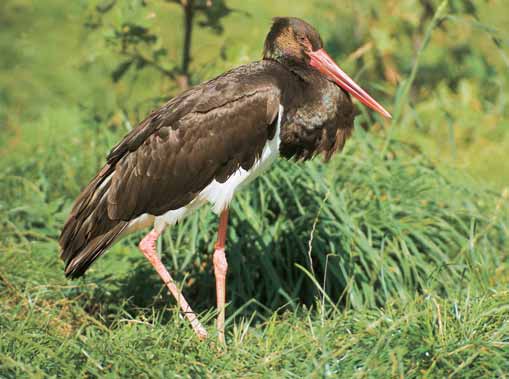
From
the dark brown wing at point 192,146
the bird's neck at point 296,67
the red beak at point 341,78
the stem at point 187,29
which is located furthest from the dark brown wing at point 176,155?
the stem at point 187,29

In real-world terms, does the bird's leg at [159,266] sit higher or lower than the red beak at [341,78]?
lower

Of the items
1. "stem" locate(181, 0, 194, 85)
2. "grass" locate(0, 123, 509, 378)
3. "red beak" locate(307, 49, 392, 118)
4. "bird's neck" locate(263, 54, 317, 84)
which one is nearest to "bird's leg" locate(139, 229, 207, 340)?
"grass" locate(0, 123, 509, 378)

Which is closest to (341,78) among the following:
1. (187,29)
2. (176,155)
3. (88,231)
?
(176,155)

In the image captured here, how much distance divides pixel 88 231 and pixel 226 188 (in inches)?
25.7

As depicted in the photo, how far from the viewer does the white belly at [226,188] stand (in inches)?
160

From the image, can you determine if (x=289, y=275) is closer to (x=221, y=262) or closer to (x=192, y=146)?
(x=221, y=262)

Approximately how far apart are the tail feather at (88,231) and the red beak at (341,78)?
1076mm

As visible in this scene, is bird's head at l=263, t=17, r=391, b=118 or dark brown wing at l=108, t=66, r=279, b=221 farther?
bird's head at l=263, t=17, r=391, b=118

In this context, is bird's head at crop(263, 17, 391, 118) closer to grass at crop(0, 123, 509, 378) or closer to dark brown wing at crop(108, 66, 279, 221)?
dark brown wing at crop(108, 66, 279, 221)

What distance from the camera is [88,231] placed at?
415 cm

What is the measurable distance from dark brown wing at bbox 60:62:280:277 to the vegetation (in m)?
0.34

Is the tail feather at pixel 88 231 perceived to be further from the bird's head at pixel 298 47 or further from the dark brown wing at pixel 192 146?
the bird's head at pixel 298 47

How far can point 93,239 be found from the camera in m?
4.15

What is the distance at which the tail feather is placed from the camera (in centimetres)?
411
